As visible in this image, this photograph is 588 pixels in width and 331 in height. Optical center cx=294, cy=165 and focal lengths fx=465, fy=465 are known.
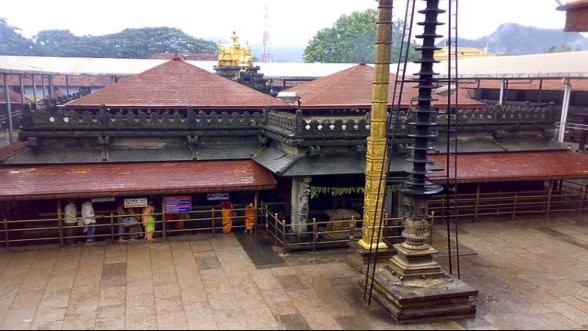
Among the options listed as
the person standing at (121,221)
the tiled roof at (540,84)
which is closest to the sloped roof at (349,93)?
the tiled roof at (540,84)

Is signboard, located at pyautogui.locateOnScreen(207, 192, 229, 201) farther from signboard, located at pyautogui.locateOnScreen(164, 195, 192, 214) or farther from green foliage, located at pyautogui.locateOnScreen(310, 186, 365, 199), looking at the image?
green foliage, located at pyautogui.locateOnScreen(310, 186, 365, 199)

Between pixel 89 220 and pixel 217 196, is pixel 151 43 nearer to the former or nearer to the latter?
pixel 217 196

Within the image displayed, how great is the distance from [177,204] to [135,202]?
1.43m

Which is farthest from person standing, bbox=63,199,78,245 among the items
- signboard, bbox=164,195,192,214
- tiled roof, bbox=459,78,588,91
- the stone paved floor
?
tiled roof, bbox=459,78,588,91

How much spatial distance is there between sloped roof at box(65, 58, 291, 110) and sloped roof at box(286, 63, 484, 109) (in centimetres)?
194

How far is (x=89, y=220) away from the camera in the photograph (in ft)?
51.8

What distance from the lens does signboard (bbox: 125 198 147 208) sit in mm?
16109

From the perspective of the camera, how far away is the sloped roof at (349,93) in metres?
21.4

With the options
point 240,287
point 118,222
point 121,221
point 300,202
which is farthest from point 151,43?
point 240,287

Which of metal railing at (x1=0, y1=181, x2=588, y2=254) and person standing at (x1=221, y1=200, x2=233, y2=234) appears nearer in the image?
metal railing at (x1=0, y1=181, x2=588, y2=254)

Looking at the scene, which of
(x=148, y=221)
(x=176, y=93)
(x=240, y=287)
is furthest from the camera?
(x=176, y=93)

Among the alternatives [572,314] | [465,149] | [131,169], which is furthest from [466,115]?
[131,169]

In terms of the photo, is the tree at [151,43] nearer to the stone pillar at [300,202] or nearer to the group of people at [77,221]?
the group of people at [77,221]

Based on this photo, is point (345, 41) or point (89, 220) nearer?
point (89, 220)
